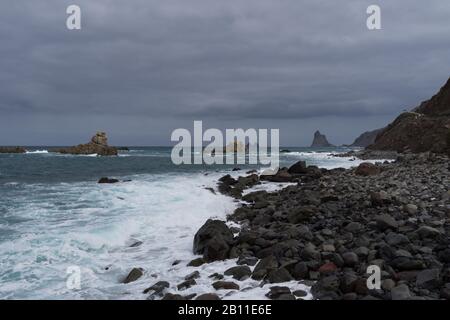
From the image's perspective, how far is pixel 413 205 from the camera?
29.5ft

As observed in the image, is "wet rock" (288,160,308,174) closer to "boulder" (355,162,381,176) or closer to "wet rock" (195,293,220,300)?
"boulder" (355,162,381,176)

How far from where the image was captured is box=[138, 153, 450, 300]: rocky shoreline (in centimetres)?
536

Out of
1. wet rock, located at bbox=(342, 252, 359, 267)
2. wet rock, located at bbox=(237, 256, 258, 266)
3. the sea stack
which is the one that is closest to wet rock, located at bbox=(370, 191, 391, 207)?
wet rock, located at bbox=(342, 252, 359, 267)

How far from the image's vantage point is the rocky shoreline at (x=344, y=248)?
536 cm

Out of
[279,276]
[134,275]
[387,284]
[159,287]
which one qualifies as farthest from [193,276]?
[387,284]

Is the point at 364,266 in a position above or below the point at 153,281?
above

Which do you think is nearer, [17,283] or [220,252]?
[17,283]

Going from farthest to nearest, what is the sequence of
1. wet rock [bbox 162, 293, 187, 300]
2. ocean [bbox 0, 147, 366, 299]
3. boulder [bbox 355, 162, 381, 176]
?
boulder [bbox 355, 162, 381, 176]
ocean [bbox 0, 147, 366, 299]
wet rock [bbox 162, 293, 187, 300]

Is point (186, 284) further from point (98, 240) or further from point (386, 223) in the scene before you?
point (386, 223)

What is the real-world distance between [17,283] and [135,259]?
95.7 inches

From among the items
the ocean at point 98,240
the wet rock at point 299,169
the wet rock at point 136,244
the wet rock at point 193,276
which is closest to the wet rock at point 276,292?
the ocean at point 98,240

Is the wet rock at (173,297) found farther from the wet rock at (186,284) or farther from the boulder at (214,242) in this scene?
the boulder at (214,242)

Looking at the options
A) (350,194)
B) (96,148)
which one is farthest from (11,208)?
(96,148)
